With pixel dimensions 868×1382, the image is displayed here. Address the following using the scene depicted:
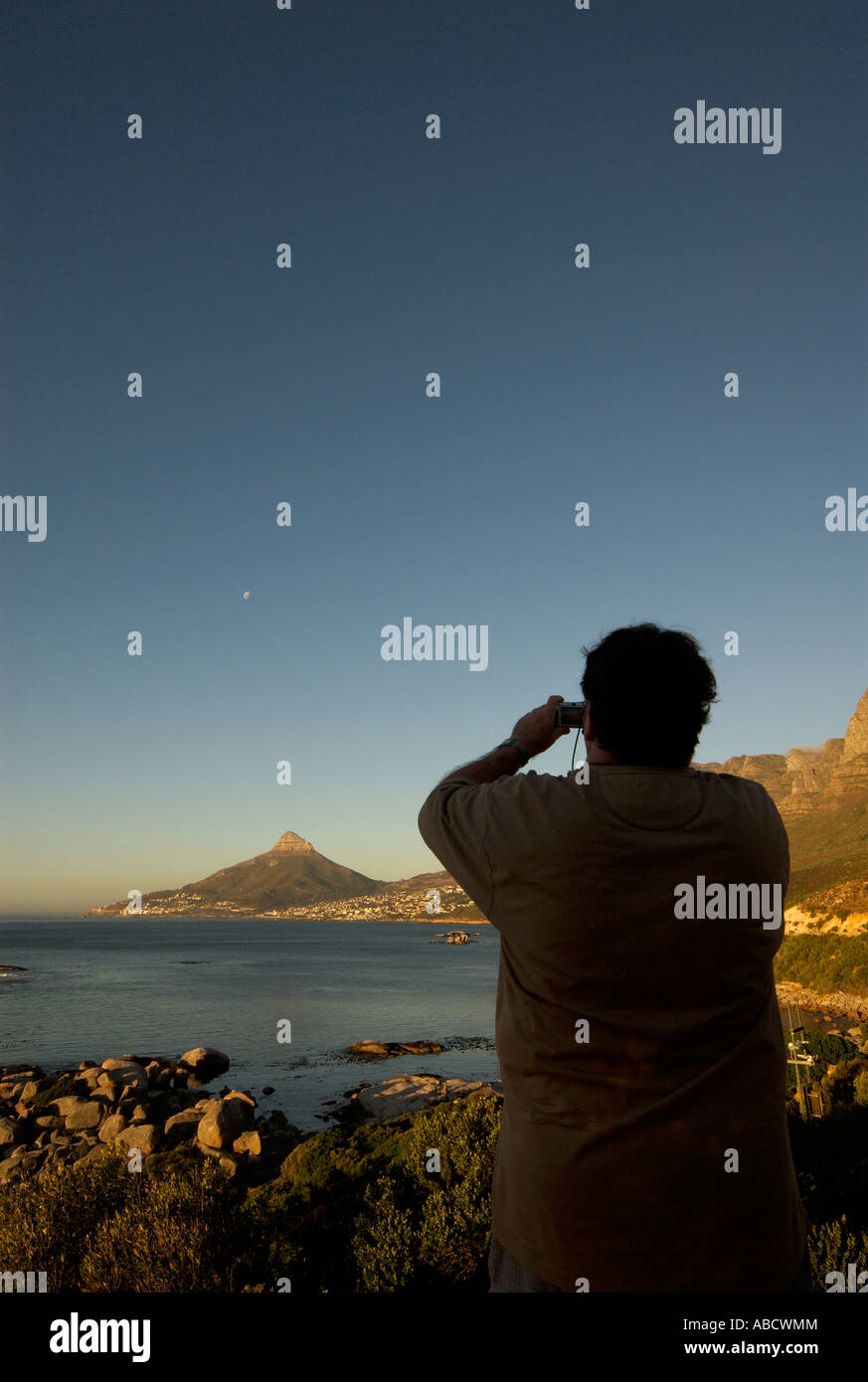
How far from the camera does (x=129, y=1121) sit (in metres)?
19.4

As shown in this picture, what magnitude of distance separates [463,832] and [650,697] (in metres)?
0.48

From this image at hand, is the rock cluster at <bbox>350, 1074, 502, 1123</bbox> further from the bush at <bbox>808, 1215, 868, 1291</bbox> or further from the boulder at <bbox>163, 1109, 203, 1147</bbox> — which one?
the bush at <bbox>808, 1215, 868, 1291</bbox>

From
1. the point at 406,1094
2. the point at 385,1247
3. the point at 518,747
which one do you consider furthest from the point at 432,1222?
the point at 406,1094

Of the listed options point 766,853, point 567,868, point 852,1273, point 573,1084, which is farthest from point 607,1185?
point 852,1273

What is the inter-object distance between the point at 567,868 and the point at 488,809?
0.20 m

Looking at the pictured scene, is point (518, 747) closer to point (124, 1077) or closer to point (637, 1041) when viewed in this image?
point (637, 1041)

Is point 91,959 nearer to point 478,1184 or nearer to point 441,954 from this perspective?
point 441,954

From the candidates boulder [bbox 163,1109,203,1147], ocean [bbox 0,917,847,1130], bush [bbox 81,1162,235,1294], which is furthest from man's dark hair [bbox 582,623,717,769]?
ocean [bbox 0,917,847,1130]

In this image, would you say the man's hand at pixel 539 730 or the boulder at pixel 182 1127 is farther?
the boulder at pixel 182 1127

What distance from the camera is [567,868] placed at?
4.56ft

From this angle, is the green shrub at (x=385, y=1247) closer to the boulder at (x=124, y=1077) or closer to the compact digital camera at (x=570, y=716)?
the compact digital camera at (x=570, y=716)

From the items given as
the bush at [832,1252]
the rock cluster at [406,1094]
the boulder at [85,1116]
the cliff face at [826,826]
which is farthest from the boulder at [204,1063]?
the bush at [832,1252]

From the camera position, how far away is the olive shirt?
1.38m

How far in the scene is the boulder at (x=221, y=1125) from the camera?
16.8 meters
